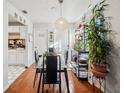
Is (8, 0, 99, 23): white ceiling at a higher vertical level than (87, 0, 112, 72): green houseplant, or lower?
higher

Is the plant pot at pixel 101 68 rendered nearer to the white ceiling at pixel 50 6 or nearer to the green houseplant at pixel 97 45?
the green houseplant at pixel 97 45

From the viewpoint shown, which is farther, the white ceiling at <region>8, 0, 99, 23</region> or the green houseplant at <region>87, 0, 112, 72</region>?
the white ceiling at <region>8, 0, 99, 23</region>

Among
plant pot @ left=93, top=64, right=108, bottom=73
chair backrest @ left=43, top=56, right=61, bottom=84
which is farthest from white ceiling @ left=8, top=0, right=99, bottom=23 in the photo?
plant pot @ left=93, top=64, right=108, bottom=73

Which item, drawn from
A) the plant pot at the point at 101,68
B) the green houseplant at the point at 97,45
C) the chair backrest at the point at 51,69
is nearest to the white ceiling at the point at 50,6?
the green houseplant at the point at 97,45

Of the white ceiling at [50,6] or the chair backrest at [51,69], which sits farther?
the white ceiling at [50,6]

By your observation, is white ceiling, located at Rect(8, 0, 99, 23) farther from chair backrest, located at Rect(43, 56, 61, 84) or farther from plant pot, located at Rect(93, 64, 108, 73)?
plant pot, located at Rect(93, 64, 108, 73)

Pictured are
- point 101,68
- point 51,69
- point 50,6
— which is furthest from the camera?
point 50,6

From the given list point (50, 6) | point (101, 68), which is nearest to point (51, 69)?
point (101, 68)

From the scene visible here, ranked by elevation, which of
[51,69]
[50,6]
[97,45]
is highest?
[50,6]

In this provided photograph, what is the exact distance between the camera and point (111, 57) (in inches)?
129

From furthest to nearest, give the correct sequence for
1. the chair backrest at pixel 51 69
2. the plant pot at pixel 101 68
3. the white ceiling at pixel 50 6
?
the white ceiling at pixel 50 6, the chair backrest at pixel 51 69, the plant pot at pixel 101 68

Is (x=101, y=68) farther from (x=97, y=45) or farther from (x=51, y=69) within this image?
(x=51, y=69)

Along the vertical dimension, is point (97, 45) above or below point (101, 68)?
above
